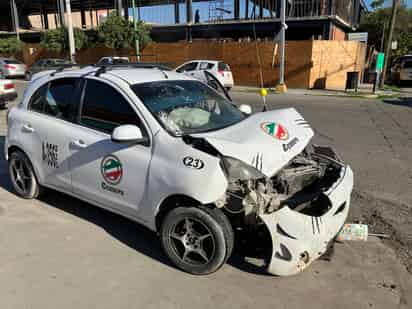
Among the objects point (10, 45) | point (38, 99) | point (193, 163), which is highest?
point (10, 45)

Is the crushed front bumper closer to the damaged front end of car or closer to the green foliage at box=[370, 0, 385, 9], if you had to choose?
the damaged front end of car

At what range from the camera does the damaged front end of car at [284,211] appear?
115 inches

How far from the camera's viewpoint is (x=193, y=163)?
9.88 feet

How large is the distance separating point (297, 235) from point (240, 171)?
2.16 ft

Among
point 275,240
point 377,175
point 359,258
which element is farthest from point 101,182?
point 377,175

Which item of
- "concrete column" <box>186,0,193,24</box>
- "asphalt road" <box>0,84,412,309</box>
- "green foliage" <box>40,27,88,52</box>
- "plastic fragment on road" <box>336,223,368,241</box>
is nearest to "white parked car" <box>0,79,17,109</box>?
"asphalt road" <box>0,84,412,309</box>

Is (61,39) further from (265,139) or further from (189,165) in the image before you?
(189,165)

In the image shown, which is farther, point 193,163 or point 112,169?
point 112,169

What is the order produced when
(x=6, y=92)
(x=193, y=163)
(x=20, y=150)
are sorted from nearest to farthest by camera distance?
1. (x=193, y=163)
2. (x=20, y=150)
3. (x=6, y=92)

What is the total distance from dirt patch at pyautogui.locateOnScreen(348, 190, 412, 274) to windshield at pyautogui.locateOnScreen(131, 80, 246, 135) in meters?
1.83

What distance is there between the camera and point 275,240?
9.65 feet

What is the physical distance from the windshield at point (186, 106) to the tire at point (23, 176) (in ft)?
6.41

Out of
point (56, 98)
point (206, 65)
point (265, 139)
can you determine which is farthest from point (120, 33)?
point (265, 139)

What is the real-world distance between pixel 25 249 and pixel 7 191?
181 centimetres
